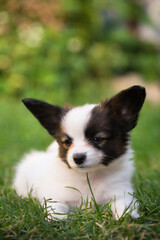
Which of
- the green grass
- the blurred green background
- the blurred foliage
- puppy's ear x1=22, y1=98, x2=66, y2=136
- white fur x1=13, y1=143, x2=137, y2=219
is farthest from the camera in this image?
the blurred foliage

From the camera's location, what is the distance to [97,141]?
312 cm

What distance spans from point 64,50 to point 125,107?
Answer: 6781 mm

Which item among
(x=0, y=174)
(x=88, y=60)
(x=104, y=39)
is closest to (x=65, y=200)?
(x=0, y=174)

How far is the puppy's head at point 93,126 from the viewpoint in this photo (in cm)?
306

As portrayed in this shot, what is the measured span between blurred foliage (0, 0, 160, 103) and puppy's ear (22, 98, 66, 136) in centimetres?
551

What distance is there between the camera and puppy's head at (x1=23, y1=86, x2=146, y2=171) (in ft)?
10.0

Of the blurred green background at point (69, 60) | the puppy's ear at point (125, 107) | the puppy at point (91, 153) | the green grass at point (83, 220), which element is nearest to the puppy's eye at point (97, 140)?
the puppy at point (91, 153)

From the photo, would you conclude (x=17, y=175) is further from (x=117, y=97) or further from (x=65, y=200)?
(x=117, y=97)

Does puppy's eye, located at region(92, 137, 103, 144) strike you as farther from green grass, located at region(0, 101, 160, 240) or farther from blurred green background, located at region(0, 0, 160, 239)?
blurred green background, located at region(0, 0, 160, 239)

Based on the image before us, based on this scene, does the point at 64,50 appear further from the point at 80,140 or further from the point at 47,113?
the point at 80,140

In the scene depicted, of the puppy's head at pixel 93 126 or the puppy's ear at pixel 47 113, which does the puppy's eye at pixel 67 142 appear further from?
the puppy's ear at pixel 47 113

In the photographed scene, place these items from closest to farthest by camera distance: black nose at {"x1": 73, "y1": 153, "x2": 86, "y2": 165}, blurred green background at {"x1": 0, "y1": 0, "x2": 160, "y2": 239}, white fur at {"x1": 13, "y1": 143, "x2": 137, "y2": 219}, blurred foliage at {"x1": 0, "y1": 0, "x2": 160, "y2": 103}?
black nose at {"x1": 73, "y1": 153, "x2": 86, "y2": 165}, white fur at {"x1": 13, "y1": 143, "x2": 137, "y2": 219}, blurred green background at {"x1": 0, "y1": 0, "x2": 160, "y2": 239}, blurred foliage at {"x1": 0, "y1": 0, "x2": 160, "y2": 103}

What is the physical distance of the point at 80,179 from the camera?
10.9 feet

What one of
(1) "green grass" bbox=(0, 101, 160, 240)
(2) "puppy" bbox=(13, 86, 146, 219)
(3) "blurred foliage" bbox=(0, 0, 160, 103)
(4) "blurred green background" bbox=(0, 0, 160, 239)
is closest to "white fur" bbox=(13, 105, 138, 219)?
(2) "puppy" bbox=(13, 86, 146, 219)
